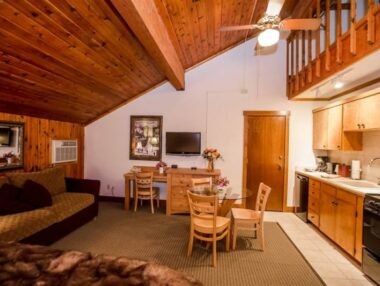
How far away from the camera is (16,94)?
3.15 metres

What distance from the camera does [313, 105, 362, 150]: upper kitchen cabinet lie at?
11.4ft

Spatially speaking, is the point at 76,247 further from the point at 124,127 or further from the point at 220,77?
the point at 220,77

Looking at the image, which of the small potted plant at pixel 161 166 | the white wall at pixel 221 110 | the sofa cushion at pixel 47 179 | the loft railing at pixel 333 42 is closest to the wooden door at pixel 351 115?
the loft railing at pixel 333 42

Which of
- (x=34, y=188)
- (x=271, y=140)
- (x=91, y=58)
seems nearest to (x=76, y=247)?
(x=34, y=188)

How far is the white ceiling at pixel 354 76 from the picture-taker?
2527 mm

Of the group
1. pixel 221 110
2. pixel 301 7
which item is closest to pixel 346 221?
pixel 221 110

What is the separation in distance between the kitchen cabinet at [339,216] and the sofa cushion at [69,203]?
12.5 feet

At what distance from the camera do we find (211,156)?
183 inches

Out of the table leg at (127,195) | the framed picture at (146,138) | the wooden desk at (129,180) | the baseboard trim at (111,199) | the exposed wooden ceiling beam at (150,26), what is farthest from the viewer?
the baseboard trim at (111,199)

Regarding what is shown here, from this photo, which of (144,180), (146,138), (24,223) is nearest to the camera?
(24,223)

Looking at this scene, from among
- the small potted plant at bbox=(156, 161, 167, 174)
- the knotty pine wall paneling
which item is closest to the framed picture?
the small potted plant at bbox=(156, 161, 167, 174)

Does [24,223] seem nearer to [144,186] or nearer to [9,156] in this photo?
[9,156]

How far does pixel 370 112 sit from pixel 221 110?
268cm

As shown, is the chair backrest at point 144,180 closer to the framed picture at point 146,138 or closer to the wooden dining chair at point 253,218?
the framed picture at point 146,138
